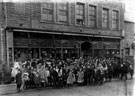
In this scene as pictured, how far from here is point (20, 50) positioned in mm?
14484

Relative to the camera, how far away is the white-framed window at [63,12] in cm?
1740

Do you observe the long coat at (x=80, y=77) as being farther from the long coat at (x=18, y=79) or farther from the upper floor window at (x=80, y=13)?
the upper floor window at (x=80, y=13)

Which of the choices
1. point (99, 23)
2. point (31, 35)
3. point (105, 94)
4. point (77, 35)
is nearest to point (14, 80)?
point (31, 35)

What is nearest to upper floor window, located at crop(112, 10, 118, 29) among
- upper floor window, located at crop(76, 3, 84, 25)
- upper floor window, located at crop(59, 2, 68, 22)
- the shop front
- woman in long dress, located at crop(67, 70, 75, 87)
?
the shop front

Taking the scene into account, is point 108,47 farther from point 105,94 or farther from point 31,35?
point 105,94

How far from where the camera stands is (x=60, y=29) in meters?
17.0

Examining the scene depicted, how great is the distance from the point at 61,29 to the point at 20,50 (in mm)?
4604

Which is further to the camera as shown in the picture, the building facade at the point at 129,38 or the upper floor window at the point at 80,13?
the building facade at the point at 129,38

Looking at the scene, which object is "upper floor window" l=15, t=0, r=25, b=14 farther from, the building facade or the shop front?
the building facade

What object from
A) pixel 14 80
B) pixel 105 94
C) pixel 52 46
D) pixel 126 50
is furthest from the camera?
pixel 126 50

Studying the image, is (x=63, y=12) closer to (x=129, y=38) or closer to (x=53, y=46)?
(x=53, y=46)

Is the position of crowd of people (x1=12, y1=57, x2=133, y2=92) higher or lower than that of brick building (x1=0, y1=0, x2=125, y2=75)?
lower

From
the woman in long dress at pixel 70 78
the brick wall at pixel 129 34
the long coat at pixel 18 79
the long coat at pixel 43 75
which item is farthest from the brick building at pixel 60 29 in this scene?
the woman in long dress at pixel 70 78

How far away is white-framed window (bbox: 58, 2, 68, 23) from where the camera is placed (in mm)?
17402
